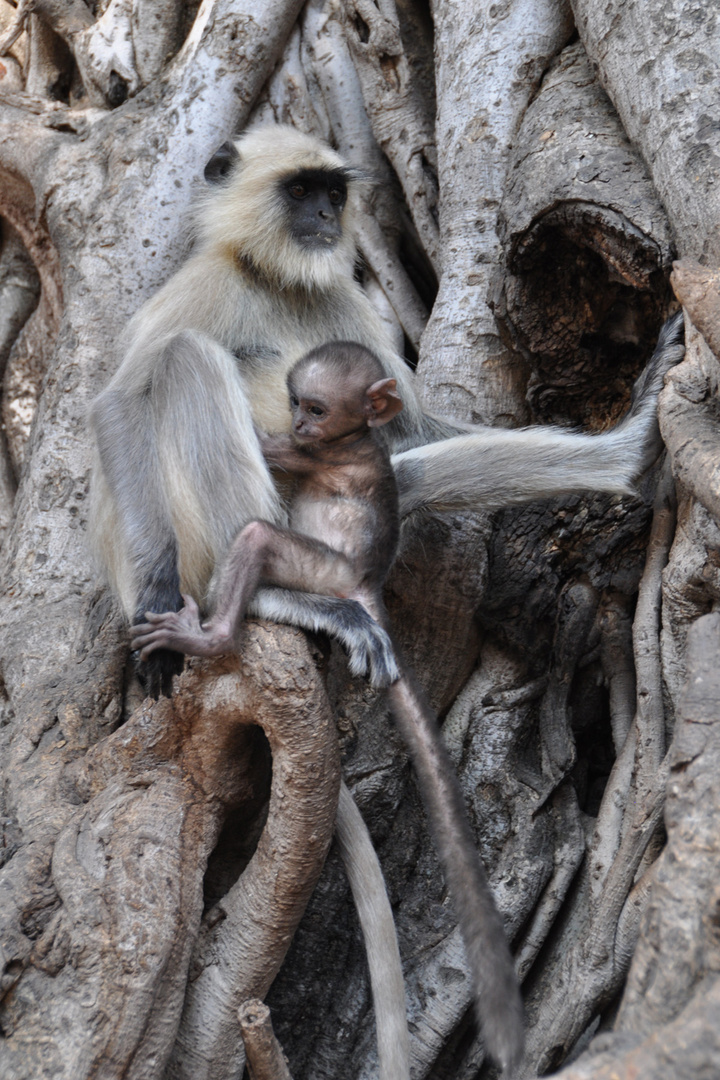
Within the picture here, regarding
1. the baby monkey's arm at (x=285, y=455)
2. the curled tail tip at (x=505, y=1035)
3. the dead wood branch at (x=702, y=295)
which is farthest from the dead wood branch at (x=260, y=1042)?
the dead wood branch at (x=702, y=295)

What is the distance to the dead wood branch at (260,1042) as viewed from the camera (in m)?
1.85

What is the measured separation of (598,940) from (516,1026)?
2.40 ft

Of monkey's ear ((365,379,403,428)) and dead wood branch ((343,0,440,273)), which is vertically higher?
dead wood branch ((343,0,440,273))

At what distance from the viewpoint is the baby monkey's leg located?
1904 millimetres

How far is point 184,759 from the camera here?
215 centimetres

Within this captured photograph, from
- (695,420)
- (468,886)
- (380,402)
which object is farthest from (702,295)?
(468,886)

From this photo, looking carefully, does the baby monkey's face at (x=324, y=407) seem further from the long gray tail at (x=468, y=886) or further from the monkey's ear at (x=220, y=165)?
the monkey's ear at (x=220, y=165)

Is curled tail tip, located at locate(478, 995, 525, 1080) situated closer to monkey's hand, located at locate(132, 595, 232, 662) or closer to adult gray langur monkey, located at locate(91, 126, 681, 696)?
adult gray langur monkey, located at locate(91, 126, 681, 696)

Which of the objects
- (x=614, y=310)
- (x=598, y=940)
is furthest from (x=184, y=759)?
(x=614, y=310)

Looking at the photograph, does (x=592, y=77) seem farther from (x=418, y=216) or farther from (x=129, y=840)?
(x=129, y=840)

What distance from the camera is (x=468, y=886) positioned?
5.57ft

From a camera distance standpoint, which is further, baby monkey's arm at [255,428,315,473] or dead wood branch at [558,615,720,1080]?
baby monkey's arm at [255,428,315,473]

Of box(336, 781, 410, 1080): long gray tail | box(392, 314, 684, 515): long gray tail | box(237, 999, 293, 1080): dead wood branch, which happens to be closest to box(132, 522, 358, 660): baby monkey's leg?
box(392, 314, 684, 515): long gray tail

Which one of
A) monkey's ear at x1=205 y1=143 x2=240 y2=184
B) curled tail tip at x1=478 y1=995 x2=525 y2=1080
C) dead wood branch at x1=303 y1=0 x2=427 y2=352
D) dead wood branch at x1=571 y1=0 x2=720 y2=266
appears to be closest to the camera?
curled tail tip at x1=478 y1=995 x2=525 y2=1080
